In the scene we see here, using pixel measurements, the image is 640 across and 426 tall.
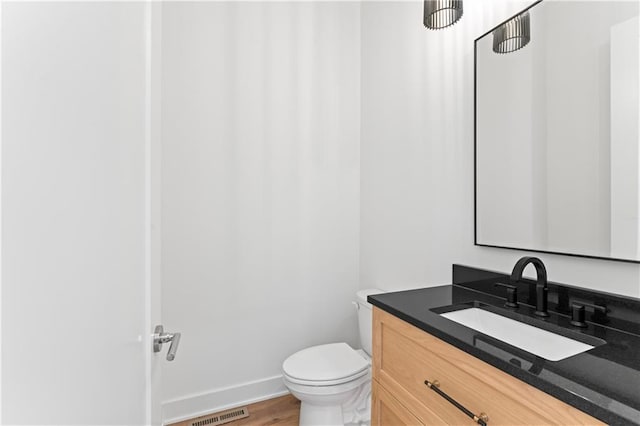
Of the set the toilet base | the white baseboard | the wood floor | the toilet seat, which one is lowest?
the wood floor

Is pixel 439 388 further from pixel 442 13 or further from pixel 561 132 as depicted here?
pixel 442 13

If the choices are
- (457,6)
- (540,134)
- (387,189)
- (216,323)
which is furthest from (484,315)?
(216,323)

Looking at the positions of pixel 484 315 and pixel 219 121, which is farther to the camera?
pixel 219 121

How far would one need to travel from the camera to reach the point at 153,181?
789mm

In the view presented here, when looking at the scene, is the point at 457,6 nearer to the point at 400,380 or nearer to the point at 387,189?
the point at 387,189

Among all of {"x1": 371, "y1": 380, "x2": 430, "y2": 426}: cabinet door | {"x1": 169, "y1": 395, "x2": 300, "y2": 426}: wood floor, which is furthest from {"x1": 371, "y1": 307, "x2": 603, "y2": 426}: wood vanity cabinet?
{"x1": 169, "y1": 395, "x2": 300, "y2": 426}: wood floor

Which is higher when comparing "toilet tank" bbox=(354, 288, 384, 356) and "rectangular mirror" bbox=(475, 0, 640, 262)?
"rectangular mirror" bbox=(475, 0, 640, 262)

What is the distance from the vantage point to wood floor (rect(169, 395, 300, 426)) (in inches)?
71.1

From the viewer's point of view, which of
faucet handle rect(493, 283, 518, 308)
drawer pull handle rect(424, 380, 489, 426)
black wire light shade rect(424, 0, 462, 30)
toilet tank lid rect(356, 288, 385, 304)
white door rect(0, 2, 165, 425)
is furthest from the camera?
toilet tank lid rect(356, 288, 385, 304)

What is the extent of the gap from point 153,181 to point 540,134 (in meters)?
1.30

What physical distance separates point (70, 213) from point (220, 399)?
1951mm

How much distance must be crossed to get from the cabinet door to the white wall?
3.34 ft

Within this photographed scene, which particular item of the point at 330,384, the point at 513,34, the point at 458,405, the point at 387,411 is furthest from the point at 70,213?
the point at 513,34

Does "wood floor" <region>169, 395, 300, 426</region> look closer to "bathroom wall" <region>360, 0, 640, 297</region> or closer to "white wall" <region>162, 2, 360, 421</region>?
"white wall" <region>162, 2, 360, 421</region>
